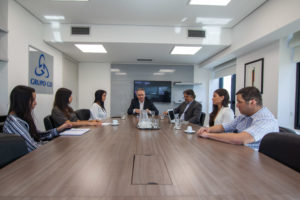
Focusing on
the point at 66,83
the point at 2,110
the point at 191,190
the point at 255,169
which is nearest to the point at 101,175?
the point at 191,190

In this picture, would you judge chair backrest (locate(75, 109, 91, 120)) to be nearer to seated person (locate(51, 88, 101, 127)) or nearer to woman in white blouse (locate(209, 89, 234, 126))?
seated person (locate(51, 88, 101, 127))

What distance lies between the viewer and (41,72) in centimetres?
396

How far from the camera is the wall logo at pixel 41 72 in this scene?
11.9 feet

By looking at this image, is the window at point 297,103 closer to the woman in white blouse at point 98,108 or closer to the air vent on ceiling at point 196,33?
the air vent on ceiling at point 196,33

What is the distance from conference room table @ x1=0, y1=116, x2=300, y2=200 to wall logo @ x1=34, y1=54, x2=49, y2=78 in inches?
123

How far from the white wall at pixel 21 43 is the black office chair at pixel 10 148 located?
164 centimetres

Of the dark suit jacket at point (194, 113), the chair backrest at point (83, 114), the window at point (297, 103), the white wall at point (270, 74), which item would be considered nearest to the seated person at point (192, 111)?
the dark suit jacket at point (194, 113)

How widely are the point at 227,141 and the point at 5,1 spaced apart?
3876mm

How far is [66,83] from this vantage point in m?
5.32

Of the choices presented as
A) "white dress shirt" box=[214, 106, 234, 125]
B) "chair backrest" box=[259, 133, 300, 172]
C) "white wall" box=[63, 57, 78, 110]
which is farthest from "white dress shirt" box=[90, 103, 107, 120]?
"chair backrest" box=[259, 133, 300, 172]

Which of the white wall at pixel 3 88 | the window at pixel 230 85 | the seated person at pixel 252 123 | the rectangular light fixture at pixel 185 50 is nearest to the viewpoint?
the seated person at pixel 252 123

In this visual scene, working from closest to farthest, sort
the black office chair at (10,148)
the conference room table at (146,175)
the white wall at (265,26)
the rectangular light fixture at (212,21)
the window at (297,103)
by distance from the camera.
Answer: the conference room table at (146,175)
the black office chair at (10,148)
the white wall at (265,26)
the window at (297,103)
the rectangular light fixture at (212,21)

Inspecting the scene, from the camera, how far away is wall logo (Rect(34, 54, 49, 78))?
12.5ft

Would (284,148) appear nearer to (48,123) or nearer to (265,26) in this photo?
(48,123)
